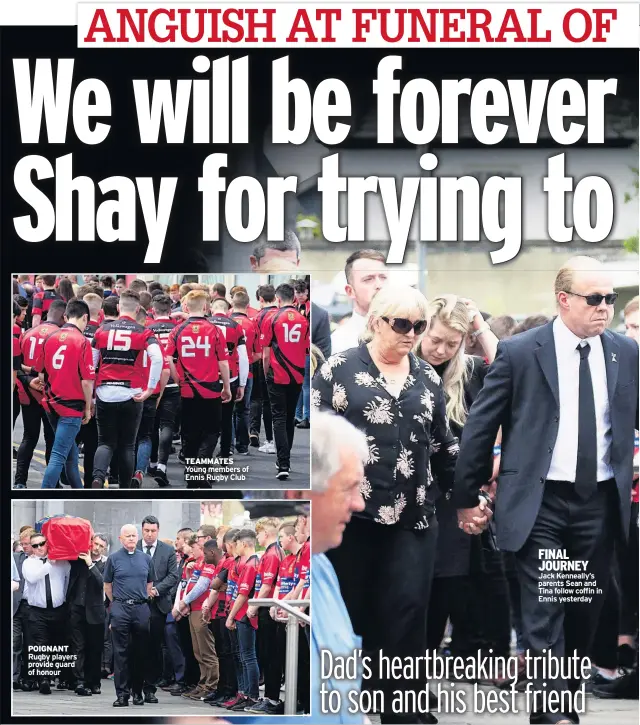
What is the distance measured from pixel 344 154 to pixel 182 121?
941 millimetres

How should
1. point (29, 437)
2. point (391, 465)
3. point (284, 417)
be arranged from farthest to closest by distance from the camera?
1. point (29, 437)
2. point (284, 417)
3. point (391, 465)

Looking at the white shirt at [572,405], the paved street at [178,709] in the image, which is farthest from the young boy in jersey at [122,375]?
the white shirt at [572,405]

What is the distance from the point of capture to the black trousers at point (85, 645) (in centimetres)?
697

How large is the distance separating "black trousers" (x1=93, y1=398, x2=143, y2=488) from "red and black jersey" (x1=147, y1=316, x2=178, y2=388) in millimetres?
376

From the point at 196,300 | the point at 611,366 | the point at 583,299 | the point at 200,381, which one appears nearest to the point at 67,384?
the point at 200,381

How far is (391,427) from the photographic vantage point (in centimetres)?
673

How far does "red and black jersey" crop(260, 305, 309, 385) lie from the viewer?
6.86 meters

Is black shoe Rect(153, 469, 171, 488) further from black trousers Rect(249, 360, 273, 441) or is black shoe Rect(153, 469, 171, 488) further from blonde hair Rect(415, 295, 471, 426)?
blonde hair Rect(415, 295, 471, 426)

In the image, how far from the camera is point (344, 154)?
6.89 metres

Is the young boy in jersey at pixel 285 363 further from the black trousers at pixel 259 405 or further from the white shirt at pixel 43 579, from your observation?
the white shirt at pixel 43 579

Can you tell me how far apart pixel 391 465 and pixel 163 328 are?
59.1 inches

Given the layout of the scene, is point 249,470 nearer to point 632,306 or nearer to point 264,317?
point 264,317

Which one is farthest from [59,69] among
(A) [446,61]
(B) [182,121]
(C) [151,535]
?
(C) [151,535]

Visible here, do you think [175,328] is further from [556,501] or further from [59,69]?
[556,501]
